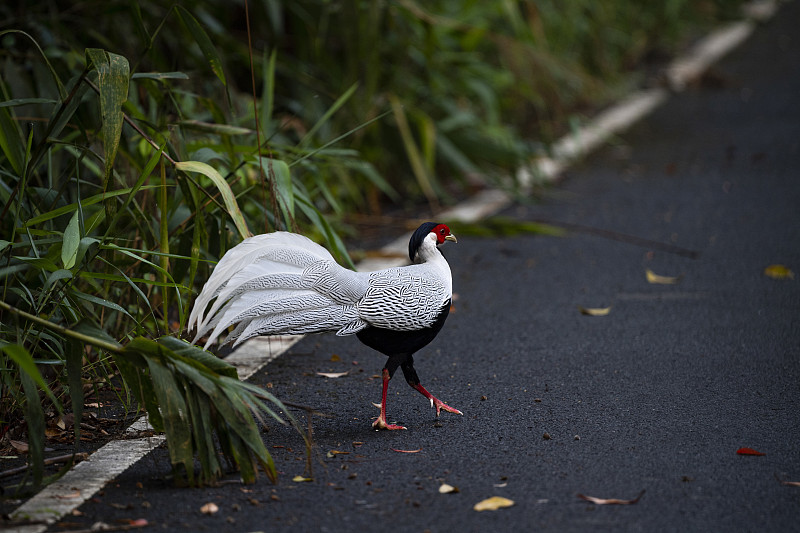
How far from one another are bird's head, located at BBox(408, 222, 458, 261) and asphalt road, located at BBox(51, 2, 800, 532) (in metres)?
0.60

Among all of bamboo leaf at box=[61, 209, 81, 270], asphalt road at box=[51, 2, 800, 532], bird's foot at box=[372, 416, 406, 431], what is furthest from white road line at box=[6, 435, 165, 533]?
bird's foot at box=[372, 416, 406, 431]

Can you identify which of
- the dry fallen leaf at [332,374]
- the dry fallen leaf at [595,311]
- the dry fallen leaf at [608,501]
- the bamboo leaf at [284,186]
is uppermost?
the bamboo leaf at [284,186]

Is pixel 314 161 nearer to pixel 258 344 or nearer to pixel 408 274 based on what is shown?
pixel 258 344

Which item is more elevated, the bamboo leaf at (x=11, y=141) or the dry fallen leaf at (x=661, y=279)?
the bamboo leaf at (x=11, y=141)

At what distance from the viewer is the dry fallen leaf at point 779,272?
207 inches

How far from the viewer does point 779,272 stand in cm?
530

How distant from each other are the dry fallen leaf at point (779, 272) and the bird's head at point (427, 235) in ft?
8.38

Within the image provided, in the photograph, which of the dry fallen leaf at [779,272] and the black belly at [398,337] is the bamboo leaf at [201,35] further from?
the dry fallen leaf at [779,272]

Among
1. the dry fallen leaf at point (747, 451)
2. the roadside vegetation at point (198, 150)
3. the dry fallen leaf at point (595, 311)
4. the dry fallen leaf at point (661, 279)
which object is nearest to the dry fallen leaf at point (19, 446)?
the roadside vegetation at point (198, 150)

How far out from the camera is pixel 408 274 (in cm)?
336

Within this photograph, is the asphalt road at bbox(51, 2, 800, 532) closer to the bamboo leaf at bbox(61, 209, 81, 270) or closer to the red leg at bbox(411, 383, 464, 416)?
the red leg at bbox(411, 383, 464, 416)

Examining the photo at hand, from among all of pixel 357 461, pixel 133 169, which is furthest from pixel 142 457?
pixel 133 169

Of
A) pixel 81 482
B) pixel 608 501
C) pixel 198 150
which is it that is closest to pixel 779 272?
pixel 608 501

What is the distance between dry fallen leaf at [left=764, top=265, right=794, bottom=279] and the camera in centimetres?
527
